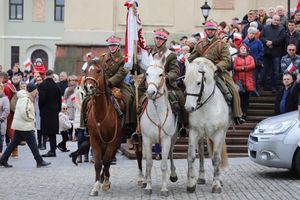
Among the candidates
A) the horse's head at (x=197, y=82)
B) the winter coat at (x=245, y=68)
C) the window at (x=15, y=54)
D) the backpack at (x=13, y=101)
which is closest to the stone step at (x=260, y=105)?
the winter coat at (x=245, y=68)

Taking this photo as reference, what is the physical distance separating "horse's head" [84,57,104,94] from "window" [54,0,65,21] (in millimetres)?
61350

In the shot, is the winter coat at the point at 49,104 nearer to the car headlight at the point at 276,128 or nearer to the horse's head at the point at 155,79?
the car headlight at the point at 276,128

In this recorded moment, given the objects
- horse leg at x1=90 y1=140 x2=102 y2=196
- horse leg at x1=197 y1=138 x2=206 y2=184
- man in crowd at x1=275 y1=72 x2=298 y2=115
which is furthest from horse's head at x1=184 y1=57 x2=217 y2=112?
man in crowd at x1=275 y1=72 x2=298 y2=115

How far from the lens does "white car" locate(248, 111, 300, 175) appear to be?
16.1 meters

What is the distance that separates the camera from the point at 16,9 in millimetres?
75312

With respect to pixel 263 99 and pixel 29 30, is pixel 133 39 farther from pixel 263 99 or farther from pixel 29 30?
pixel 29 30

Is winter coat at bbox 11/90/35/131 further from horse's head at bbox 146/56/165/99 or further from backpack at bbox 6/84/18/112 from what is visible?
horse's head at bbox 146/56/165/99

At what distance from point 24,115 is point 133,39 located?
4.42m

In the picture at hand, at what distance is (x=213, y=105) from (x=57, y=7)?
2467 inches

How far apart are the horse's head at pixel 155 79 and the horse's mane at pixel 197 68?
1.89 feet

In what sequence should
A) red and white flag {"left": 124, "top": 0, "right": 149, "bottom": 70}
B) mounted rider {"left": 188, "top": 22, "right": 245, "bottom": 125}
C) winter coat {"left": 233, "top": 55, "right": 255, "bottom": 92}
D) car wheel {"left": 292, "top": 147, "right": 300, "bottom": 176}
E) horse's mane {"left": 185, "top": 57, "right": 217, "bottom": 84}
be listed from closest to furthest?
horse's mane {"left": 185, "top": 57, "right": 217, "bottom": 84} < mounted rider {"left": 188, "top": 22, "right": 245, "bottom": 125} < red and white flag {"left": 124, "top": 0, "right": 149, "bottom": 70} < car wheel {"left": 292, "top": 147, "right": 300, "bottom": 176} < winter coat {"left": 233, "top": 55, "right": 255, "bottom": 92}

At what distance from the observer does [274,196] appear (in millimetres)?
14008

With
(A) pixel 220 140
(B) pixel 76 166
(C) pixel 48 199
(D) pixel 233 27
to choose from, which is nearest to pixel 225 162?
(A) pixel 220 140

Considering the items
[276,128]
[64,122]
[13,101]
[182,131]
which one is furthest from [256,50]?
[182,131]
